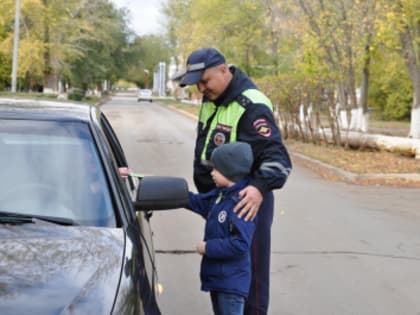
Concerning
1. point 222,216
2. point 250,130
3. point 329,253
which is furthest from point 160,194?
point 329,253

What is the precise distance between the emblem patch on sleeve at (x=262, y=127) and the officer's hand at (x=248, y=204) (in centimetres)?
37

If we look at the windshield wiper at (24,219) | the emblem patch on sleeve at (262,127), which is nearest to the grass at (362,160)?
the emblem patch on sleeve at (262,127)

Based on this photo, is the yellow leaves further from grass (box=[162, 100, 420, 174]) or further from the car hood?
the car hood

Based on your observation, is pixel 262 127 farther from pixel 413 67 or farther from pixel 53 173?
pixel 413 67

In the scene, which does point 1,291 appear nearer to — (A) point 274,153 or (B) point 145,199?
(B) point 145,199

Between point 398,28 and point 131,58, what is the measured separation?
187ft

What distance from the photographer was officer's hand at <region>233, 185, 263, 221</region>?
11.1 feet

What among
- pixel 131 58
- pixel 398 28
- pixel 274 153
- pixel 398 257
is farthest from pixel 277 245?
pixel 131 58

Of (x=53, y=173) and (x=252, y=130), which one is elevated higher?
(x=252, y=130)

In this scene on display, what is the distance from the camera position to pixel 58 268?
2.37 m

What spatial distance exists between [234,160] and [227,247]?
0.43 m

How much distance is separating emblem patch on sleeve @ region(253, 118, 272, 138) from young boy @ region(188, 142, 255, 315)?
0.89 ft

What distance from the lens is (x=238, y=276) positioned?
3393 millimetres

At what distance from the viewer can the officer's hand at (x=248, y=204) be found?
11.1 ft
